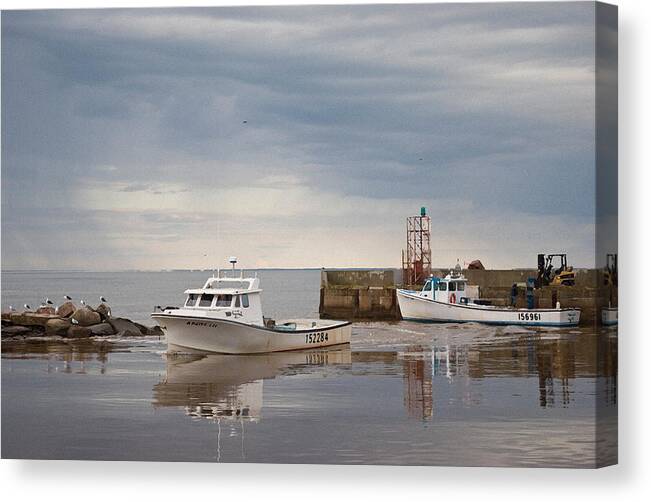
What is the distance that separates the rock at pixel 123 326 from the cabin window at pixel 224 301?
132cm

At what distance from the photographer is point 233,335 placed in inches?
728

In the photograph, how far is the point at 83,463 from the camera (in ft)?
49.9

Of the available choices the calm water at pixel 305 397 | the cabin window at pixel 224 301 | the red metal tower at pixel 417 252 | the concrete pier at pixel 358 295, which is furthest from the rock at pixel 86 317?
the red metal tower at pixel 417 252

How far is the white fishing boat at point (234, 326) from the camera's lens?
1777 centimetres

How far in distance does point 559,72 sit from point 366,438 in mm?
4649

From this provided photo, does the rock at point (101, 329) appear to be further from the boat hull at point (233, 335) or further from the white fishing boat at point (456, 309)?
the white fishing boat at point (456, 309)

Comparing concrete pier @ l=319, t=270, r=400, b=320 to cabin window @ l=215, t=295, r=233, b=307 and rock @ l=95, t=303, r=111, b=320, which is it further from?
rock @ l=95, t=303, r=111, b=320

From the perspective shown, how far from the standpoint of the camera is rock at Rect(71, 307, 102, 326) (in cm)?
1702

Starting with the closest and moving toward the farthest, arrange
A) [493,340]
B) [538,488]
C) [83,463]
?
[538,488] < [83,463] < [493,340]

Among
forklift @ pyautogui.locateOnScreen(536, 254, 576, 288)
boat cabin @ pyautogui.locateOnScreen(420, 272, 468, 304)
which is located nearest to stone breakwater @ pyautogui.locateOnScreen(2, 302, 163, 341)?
boat cabin @ pyautogui.locateOnScreen(420, 272, 468, 304)

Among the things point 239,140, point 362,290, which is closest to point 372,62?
point 239,140

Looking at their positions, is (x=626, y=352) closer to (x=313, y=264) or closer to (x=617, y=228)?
(x=617, y=228)

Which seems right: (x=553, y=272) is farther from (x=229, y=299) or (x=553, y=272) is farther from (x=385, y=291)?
(x=229, y=299)

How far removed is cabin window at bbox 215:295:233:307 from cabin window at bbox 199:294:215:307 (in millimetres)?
112
